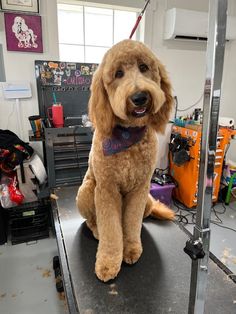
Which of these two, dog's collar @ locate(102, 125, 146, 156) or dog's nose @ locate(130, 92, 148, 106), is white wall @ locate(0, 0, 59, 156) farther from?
dog's nose @ locate(130, 92, 148, 106)

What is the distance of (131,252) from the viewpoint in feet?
3.25

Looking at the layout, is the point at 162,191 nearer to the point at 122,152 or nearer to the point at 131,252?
the point at 131,252

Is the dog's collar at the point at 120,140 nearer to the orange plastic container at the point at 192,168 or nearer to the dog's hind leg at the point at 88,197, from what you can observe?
the dog's hind leg at the point at 88,197

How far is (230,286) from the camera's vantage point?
0.92m

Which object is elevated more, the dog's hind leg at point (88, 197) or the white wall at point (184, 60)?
the white wall at point (184, 60)

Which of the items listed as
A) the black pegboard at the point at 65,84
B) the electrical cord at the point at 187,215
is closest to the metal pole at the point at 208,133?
the electrical cord at the point at 187,215

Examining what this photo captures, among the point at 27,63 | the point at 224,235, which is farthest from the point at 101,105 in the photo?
the point at 224,235

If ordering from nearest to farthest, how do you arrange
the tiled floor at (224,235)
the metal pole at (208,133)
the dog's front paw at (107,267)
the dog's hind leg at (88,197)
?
the metal pole at (208,133), the dog's front paw at (107,267), the dog's hind leg at (88,197), the tiled floor at (224,235)

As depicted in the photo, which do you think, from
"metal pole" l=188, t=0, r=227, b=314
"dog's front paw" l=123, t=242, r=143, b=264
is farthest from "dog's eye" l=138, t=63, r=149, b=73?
"dog's front paw" l=123, t=242, r=143, b=264

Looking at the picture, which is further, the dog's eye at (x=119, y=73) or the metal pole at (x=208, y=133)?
the dog's eye at (x=119, y=73)

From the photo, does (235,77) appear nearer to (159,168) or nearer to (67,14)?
(159,168)

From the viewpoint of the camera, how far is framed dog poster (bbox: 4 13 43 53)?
1998 mm

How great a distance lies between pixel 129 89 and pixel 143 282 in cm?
72

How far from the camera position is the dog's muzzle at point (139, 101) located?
0.67 metres
